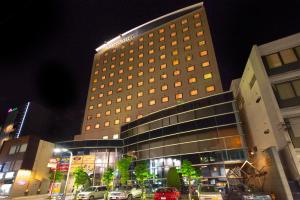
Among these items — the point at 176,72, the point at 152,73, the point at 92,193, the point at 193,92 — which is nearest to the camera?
Result: the point at 92,193

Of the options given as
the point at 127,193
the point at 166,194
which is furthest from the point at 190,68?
the point at 166,194

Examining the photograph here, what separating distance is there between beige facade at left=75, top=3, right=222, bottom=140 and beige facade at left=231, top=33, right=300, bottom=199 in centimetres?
1882

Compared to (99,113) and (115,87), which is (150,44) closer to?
(115,87)

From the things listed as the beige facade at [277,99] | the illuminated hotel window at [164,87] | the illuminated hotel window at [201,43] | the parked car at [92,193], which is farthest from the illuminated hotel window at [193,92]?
the parked car at [92,193]

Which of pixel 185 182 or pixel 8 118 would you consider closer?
pixel 185 182

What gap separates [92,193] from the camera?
2531 centimetres

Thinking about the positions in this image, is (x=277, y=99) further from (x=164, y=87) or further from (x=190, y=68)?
(x=164, y=87)

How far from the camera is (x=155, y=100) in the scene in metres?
49.6

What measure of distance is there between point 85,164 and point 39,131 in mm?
67201

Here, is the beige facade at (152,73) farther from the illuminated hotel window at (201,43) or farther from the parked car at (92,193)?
the parked car at (92,193)

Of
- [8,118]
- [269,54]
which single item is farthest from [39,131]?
[269,54]

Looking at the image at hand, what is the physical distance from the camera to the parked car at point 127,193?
75.6 ft

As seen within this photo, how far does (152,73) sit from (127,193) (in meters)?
36.2

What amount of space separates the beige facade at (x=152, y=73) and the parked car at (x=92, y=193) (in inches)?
928
